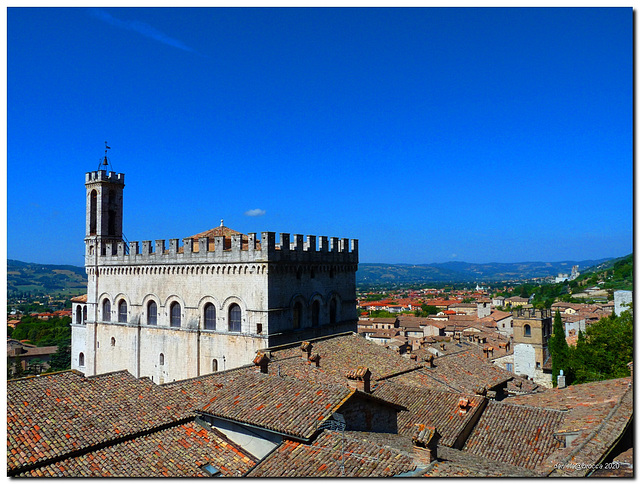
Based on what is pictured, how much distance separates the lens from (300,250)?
26.2 m

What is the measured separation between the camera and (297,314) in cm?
2656

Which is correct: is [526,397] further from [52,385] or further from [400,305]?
[400,305]

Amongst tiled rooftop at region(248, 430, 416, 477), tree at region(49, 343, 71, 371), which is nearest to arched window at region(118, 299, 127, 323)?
tiled rooftop at region(248, 430, 416, 477)

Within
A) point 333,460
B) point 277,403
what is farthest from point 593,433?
point 277,403

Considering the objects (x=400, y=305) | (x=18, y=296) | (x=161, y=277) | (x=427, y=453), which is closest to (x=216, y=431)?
(x=427, y=453)

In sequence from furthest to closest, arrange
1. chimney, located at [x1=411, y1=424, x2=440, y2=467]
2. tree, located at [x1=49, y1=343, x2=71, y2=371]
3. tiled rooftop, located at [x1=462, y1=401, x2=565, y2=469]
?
tree, located at [x1=49, y1=343, x2=71, y2=371]
tiled rooftop, located at [x1=462, y1=401, x2=565, y2=469]
chimney, located at [x1=411, y1=424, x2=440, y2=467]

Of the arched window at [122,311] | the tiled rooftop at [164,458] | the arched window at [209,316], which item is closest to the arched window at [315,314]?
the arched window at [209,316]

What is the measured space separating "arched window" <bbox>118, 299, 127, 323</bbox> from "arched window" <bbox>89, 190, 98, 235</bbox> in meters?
4.93

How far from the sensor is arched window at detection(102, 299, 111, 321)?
31.6 meters

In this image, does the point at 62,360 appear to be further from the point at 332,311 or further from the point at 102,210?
the point at 332,311

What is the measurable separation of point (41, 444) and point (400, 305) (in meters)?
156

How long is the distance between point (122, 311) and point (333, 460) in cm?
2394

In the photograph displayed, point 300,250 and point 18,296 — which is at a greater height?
point 300,250

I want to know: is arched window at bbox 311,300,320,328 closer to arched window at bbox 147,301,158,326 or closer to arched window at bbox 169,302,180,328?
arched window at bbox 169,302,180,328
